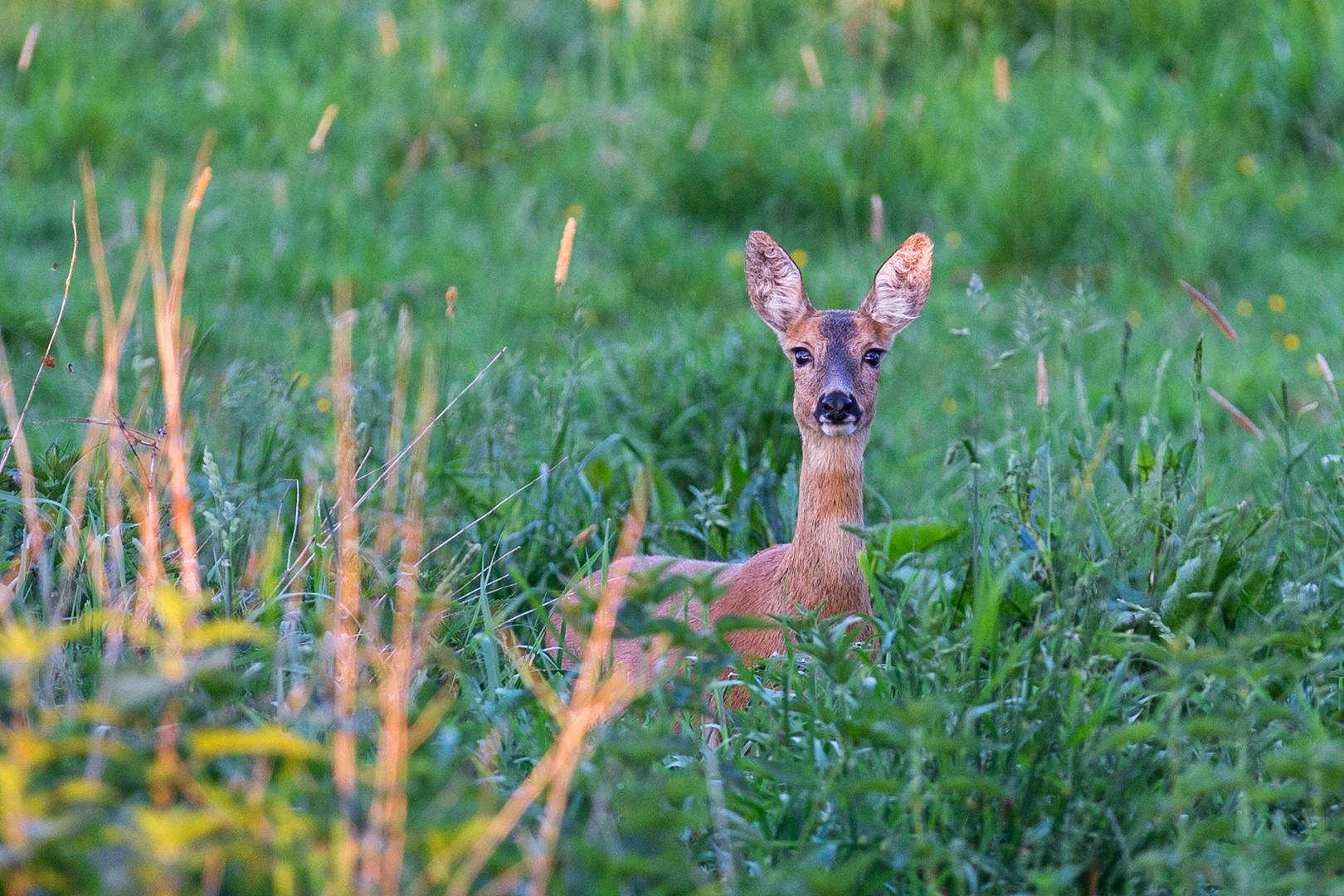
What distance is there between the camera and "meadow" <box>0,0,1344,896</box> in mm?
1943

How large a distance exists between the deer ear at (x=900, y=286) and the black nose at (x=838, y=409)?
12.5 inches

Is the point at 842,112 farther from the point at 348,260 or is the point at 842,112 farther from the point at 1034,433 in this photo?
the point at 1034,433

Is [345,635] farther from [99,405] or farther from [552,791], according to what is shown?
[552,791]

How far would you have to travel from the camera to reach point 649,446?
455 centimetres

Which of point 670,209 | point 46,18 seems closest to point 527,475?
point 670,209

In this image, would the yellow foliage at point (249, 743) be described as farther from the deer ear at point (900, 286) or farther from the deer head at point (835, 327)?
the deer ear at point (900, 286)

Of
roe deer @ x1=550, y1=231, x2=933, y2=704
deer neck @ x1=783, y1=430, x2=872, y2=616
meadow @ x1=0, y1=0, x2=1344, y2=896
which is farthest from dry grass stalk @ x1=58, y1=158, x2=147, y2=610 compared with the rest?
deer neck @ x1=783, y1=430, x2=872, y2=616

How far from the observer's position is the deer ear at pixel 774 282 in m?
3.81

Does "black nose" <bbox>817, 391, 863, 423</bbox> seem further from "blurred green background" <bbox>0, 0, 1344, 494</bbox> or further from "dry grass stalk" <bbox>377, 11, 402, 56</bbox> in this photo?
"dry grass stalk" <bbox>377, 11, 402, 56</bbox>

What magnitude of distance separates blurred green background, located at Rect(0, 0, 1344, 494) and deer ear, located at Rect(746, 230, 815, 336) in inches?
41.6

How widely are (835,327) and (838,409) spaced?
0.30m

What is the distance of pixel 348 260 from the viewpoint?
6.26 meters

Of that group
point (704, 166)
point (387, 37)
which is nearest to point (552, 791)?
point (704, 166)

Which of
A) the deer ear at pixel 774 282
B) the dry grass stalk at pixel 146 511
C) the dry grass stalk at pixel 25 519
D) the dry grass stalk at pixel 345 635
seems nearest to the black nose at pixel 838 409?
the deer ear at pixel 774 282
